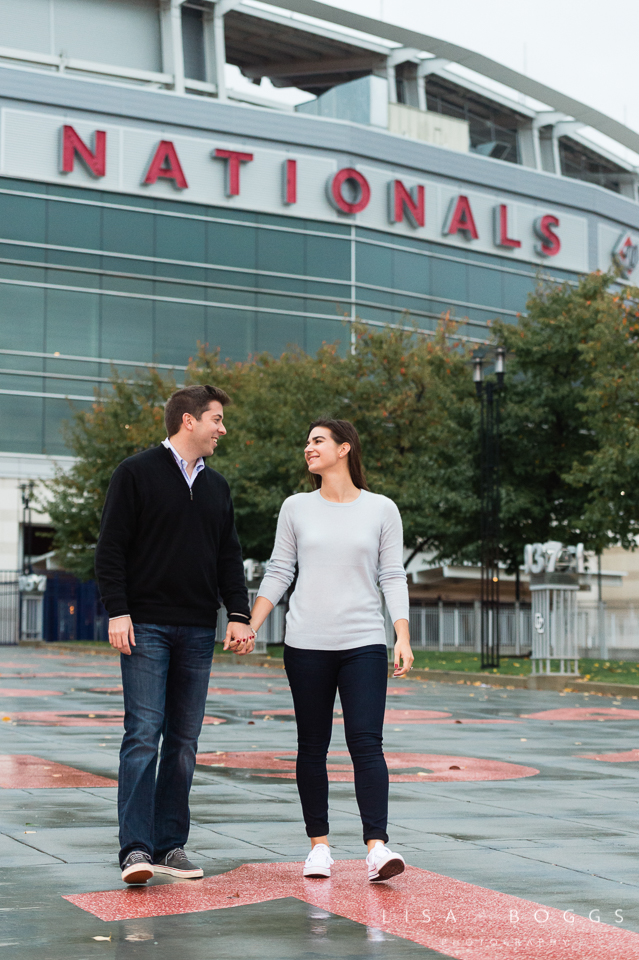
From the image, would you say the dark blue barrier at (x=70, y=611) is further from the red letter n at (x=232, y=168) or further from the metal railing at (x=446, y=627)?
the red letter n at (x=232, y=168)

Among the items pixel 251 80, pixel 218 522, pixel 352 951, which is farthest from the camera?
pixel 251 80

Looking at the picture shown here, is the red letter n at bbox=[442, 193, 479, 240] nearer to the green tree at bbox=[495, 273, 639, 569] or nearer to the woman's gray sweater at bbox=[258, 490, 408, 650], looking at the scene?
the green tree at bbox=[495, 273, 639, 569]

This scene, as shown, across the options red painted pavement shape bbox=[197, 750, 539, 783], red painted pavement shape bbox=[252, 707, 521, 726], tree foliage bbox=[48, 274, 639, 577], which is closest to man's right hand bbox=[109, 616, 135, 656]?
red painted pavement shape bbox=[197, 750, 539, 783]

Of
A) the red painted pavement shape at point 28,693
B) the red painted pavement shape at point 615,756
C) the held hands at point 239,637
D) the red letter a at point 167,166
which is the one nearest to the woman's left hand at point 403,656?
the held hands at point 239,637

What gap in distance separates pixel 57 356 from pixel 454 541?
2155 centimetres

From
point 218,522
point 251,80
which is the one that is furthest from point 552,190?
point 218,522

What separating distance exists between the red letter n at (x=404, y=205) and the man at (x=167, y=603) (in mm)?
48659

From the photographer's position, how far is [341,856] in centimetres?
607

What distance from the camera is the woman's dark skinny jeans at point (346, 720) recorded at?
18.2 feet

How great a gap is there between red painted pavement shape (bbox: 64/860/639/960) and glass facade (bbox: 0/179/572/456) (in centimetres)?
4267

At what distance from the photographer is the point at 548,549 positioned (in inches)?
885

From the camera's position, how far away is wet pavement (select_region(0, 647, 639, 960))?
4.47m

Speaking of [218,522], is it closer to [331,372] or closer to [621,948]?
[621,948]

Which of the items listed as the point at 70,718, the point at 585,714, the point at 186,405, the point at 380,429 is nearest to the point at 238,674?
the point at 380,429
